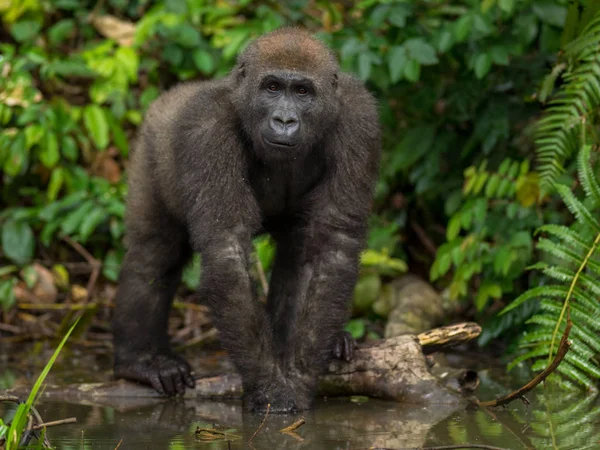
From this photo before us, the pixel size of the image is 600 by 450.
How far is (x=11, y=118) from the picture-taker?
873 centimetres

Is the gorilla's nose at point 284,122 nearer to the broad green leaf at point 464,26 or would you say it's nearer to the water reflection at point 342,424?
the water reflection at point 342,424

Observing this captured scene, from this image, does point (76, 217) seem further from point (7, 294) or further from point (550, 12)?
point (550, 12)

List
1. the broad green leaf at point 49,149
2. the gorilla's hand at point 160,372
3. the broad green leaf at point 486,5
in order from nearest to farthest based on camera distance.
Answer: the gorilla's hand at point 160,372, the broad green leaf at point 486,5, the broad green leaf at point 49,149

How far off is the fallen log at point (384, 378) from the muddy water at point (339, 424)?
7 centimetres

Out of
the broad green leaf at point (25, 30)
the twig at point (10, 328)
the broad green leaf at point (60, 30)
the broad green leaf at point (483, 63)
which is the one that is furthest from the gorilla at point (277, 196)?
the broad green leaf at point (60, 30)

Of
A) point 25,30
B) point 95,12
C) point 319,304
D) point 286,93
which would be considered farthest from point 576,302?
point 95,12

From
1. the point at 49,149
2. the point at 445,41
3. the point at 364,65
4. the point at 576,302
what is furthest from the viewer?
the point at 49,149

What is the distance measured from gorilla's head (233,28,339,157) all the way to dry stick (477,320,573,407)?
6.03 ft

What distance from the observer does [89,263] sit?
9000mm

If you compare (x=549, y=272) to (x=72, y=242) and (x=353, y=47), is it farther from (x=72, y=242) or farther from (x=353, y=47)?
(x=72, y=242)

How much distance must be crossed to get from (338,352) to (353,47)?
2.60 metres

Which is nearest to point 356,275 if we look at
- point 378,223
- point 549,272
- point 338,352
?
point 338,352

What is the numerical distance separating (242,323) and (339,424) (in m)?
0.79

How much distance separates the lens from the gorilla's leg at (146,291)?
662 cm
